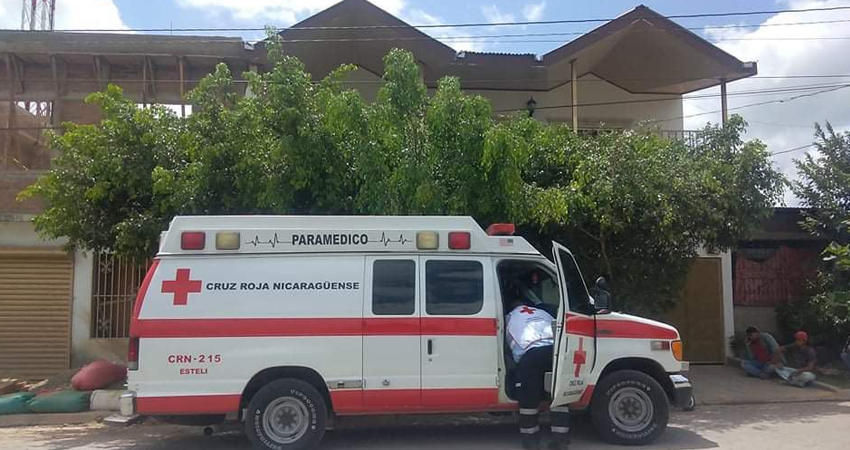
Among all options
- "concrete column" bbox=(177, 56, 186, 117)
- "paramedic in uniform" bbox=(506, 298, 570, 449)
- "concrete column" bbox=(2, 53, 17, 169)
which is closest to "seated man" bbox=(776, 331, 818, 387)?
"paramedic in uniform" bbox=(506, 298, 570, 449)

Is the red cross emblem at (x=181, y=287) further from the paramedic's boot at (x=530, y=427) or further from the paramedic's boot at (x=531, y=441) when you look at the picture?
the paramedic's boot at (x=531, y=441)

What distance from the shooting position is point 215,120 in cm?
955

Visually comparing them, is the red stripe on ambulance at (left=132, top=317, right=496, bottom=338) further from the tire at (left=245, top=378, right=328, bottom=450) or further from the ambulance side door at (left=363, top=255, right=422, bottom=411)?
the tire at (left=245, top=378, right=328, bottom=450)

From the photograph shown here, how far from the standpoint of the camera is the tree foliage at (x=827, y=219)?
13219mm

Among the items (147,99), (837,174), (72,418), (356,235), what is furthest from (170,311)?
(837,174)

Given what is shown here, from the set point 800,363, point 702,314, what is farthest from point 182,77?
point 800,363

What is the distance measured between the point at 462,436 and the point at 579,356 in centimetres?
183

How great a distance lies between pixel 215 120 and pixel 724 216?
7.21 m

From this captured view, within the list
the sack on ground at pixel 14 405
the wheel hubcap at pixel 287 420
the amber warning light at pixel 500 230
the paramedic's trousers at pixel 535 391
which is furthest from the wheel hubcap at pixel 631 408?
the sack on ground at pixel 14 405

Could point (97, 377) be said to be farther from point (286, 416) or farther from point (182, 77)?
point (182, 77)

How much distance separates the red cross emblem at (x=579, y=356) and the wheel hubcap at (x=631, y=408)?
0.59 m

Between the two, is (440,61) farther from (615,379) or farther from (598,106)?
(615,379)

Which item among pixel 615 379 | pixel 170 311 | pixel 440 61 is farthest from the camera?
pixel 440 61

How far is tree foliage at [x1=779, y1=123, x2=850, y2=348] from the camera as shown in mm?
13219
